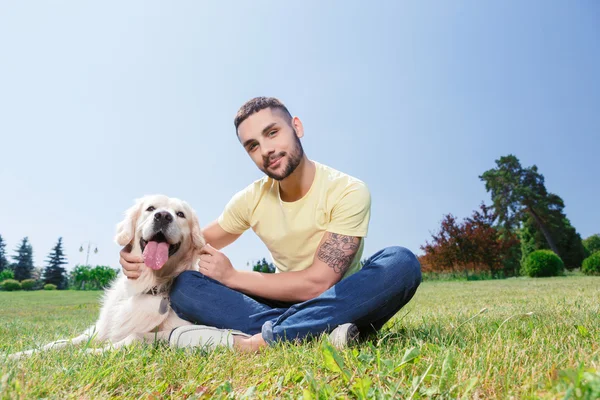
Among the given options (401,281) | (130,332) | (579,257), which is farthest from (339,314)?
(579,257)

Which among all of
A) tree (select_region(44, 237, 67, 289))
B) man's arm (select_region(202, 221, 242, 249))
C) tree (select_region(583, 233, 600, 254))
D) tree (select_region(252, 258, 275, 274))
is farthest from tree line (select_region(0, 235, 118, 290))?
tree (select_region(583, 233, 600, 254))

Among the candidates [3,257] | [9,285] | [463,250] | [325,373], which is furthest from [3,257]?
[325,373]

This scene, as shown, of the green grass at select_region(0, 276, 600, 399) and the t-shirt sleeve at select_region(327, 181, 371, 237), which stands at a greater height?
the t-shirt sleeve at select_region(327, 181, 371, 237)

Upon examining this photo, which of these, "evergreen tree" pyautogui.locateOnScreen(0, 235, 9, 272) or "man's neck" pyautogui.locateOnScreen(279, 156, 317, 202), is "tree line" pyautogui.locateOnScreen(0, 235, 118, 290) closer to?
"evergreen tree" pyautogui.locateOnScreen(0, 235, 9, 272)

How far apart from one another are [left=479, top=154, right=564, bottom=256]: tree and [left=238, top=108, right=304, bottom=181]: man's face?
36.9m

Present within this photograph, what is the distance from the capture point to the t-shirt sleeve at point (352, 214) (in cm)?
325

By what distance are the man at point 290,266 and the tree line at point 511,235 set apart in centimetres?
2425

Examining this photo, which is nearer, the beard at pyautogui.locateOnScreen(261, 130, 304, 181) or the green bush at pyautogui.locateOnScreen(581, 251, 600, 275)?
the beard at pyautogui.locateOnScreen(261, 130, 304, 181)

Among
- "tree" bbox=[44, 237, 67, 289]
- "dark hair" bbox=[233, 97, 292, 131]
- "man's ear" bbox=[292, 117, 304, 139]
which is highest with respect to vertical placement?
"dark hair" bbox=[233, 97, 292, 131]

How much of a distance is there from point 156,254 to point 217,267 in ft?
1.64

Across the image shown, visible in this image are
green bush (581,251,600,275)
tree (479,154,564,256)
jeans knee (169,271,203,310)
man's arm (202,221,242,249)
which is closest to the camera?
jeans knee (169,271,203,310)

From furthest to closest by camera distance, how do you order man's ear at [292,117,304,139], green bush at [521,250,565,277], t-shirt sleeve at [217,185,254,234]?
green bush at [521,250,565,277] → t-shirt sleeve at [217,185,254,234] → man's ear at [292,117,304,139]

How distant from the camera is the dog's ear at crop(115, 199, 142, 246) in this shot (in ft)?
11.7

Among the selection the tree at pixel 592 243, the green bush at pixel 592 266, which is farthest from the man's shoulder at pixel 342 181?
the tree at pixel 592 243
